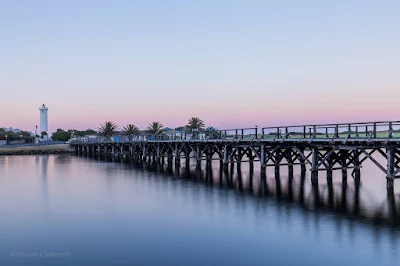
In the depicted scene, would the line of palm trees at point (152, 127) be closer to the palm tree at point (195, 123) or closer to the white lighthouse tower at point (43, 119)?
the palm tree at point (195, 123)

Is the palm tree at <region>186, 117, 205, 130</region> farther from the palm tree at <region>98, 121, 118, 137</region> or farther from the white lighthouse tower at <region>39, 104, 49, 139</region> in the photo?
the white lighthouse tower at <region>39, 104, 49, 139</region>

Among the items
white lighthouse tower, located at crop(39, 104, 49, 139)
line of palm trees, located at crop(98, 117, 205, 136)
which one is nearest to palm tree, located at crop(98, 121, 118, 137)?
line of palm trees, located at crop(98, 117, 205, 136)

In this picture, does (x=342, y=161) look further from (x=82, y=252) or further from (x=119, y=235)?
(x=82, y=252)

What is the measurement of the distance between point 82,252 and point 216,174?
26689 millimetres

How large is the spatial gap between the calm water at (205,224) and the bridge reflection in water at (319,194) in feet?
0.18

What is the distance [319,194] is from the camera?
28391 mm

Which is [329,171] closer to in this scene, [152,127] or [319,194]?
[319,194]

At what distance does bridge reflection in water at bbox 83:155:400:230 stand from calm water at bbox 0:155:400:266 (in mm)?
55

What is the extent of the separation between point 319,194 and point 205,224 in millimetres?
10457

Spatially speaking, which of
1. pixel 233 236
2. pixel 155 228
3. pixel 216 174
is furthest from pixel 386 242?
pixel 216 174

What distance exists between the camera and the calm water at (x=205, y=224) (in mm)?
16125

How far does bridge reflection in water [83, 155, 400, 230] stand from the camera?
21734 mm

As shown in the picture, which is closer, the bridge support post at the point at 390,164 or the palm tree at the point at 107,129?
the bridge support post at the point at 390,164

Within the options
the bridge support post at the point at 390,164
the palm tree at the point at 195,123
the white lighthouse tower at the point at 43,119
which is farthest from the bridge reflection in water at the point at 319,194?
the white lighthouse tower at the point at 43,119
